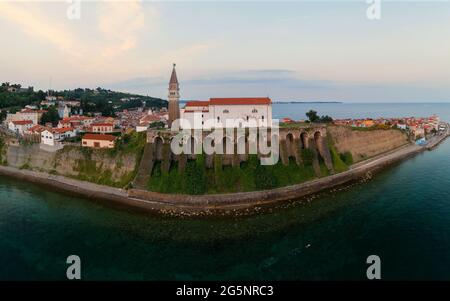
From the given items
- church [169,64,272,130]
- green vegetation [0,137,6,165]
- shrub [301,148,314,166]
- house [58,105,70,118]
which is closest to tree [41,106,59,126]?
house [58,105,70,118]

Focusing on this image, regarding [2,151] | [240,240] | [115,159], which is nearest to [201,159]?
[115,159]

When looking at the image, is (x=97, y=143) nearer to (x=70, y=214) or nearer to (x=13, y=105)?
(x=70, y=214)

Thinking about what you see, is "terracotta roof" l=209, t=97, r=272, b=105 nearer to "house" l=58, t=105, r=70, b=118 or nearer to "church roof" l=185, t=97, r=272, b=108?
"church roof" l=185, t=97, r=272, b=108

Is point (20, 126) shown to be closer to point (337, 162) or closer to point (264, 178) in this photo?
point (264, 178)

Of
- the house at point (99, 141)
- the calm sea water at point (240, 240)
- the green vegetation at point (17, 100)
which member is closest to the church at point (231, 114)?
the house at point (99, 141)
